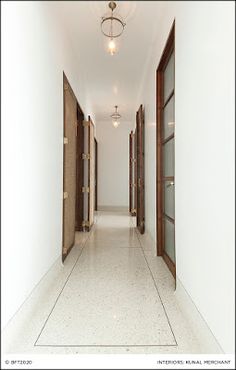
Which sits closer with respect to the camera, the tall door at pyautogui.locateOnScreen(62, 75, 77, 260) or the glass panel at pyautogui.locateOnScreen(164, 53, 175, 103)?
the glass panel at pyautogui.locateOnScreen(164, 53, 175, 103)

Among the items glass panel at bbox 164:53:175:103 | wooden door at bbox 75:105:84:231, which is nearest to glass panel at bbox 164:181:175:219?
glass panel at bbox 164:53:175:103

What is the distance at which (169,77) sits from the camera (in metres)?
2.66

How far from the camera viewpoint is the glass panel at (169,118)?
2.48 meters

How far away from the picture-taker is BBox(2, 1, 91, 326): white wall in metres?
1.31

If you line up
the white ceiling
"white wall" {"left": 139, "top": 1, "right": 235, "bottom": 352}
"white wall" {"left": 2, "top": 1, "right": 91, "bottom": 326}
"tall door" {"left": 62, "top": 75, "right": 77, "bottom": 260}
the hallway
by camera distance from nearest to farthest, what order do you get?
→ 1. "white wall" {"left": 139, "top": 1, "right": 235, "bottom": 352}
2. the hallway
3. "white wall" {"left": 2, "top": 1, "right": 91, "bottom": 326}
4. the white ceiling
5. "tall door" {"left": 62, "top": 75, "right": 77, "bottom": 260}

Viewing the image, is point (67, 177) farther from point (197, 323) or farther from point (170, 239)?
point (197, 323)

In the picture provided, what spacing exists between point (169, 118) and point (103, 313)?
1.91 metres

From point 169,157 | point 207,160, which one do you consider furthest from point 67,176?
point 207,160

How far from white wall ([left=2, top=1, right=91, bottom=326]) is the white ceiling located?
0.97 ft

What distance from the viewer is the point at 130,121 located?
8008 mm

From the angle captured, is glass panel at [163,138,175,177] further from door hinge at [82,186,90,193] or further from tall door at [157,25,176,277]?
door hinge at [82,186,90,193]

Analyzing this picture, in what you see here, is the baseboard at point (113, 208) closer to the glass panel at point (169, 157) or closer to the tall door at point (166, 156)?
the tall door at point (166, 156)

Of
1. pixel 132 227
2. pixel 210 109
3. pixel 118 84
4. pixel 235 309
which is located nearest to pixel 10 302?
pixel 235 309

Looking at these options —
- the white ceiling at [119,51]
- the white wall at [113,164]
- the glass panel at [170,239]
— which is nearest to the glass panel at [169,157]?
the glass panel at [170,239]
